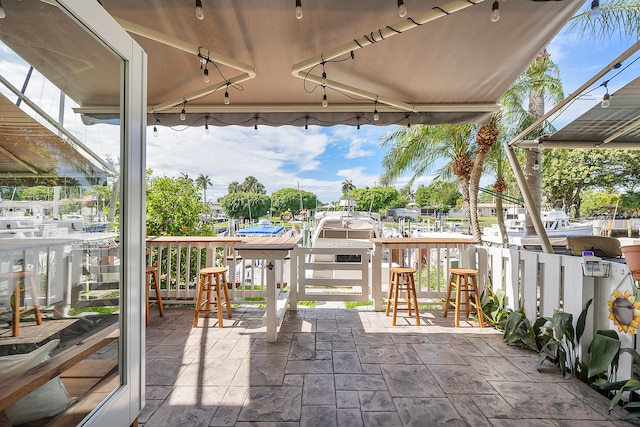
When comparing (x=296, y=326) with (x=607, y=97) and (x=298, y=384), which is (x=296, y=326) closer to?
(x=298, y=384)

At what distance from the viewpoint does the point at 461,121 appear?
3.09m

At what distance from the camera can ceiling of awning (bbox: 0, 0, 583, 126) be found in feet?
4.06

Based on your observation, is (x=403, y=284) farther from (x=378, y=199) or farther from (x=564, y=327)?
(x=378, y=199)

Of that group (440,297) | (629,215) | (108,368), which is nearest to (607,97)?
(440,297)

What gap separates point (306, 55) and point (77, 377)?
2.30m

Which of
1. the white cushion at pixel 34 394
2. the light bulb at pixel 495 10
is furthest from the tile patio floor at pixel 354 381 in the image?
the light bulb at pixel 495 10

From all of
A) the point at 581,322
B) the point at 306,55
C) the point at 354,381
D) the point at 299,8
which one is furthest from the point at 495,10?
the point at 354,381

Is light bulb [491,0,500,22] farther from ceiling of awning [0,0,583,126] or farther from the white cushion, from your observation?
the white cushion

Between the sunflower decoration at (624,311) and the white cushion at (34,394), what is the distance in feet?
9.55

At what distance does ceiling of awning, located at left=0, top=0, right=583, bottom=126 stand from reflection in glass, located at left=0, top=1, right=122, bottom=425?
0.04ft

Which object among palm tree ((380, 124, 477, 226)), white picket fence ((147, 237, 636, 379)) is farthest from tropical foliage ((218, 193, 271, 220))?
white picket fence ((147, 237, 636, 379))

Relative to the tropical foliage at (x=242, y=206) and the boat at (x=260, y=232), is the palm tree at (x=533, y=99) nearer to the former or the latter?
the boat at (x=260, y=232)

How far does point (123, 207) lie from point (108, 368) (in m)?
0.66

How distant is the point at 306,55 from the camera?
2.29 meters
